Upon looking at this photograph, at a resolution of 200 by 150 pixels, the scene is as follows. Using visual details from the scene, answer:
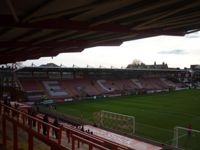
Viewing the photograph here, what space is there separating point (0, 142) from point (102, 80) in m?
49.1

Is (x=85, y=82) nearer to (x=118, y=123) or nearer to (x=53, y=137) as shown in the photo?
(x=118, y=123)

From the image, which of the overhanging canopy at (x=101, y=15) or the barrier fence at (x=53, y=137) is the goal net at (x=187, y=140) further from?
the overhanging canopy at (x=101, y=15)

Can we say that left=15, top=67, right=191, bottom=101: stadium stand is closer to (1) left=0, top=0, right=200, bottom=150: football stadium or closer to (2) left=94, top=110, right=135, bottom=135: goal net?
(1) left=0, top=0, right=200, bottom=150: football stadium

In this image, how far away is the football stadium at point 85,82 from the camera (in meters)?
6.97

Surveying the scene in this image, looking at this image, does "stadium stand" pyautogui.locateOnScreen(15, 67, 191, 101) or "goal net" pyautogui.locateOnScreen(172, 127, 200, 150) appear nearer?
"goal net" pyautogui.locateOnScreen(172, 127, 200, 150)

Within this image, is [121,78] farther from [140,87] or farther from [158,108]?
[158,108]

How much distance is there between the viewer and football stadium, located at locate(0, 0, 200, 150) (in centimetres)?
697

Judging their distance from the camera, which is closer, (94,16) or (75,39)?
(94,16)

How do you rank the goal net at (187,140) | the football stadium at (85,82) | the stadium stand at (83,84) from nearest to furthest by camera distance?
the football stadium at (85,82), the goal net at (187,140), the stadium stand at (83,84)

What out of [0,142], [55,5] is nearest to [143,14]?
[55,5]

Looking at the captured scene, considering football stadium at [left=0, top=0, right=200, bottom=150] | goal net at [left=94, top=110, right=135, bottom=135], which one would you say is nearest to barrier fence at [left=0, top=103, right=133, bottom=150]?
football stadium at [left=0, top=0, right=200, bottom=150]

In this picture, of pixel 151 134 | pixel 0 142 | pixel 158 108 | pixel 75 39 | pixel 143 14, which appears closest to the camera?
pixel 143 14

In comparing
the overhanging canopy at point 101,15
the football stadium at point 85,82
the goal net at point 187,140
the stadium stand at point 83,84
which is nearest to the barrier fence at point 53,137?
the football stadium at point 85,82

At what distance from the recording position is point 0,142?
39.3 ft
